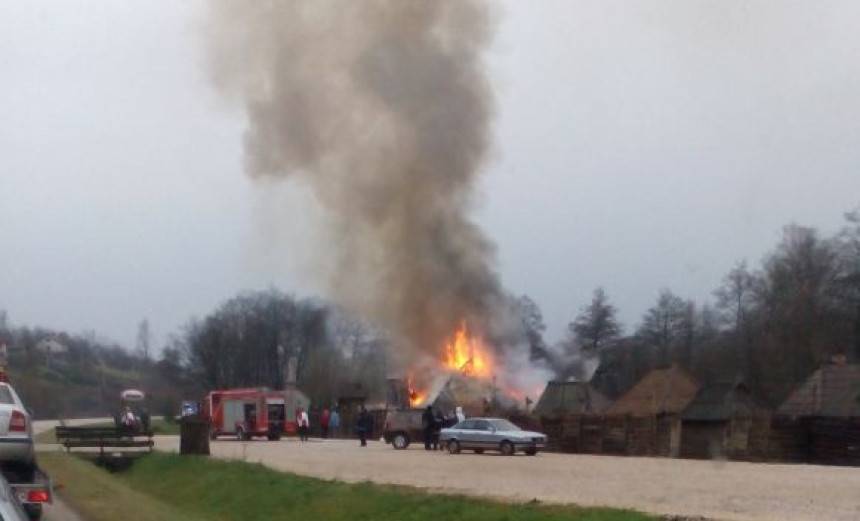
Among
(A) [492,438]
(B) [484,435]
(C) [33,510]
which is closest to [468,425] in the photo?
(B) [484,435]

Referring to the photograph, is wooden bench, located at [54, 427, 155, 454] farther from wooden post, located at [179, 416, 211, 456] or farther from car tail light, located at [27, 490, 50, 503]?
car tail light, located at [27, 490, 50, 503]

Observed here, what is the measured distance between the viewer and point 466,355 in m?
60.6

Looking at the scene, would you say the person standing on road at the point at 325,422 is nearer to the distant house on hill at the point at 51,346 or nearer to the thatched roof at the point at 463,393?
the thatched roof at the point at 463,393

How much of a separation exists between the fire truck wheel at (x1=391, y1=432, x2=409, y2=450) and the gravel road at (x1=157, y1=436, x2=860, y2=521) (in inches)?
247

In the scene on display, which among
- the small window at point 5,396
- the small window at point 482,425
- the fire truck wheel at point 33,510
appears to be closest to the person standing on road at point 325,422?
the small window at point 482,425

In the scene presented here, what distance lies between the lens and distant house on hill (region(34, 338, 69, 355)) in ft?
402

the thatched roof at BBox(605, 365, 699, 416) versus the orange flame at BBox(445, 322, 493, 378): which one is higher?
the orange flame at BBox(445, 322, 493, 378)

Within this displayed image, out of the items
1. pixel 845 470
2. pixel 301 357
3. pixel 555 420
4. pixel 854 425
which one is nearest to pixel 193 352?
pixel 301 357

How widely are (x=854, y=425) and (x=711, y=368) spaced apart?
104 ft

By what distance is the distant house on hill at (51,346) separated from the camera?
122619 mm

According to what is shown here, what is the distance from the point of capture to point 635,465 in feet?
118

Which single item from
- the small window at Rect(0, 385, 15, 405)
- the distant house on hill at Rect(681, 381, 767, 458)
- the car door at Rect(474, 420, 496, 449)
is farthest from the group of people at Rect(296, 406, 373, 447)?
the small window at Rect(0, 385, 15, 405)

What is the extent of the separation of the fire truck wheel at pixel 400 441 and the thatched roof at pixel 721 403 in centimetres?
1129

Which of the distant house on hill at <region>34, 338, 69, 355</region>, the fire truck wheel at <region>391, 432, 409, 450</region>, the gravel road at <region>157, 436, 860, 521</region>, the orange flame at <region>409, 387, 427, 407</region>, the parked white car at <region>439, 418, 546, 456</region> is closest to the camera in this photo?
the gravel road at <region>157, 436, 860, 521</region>
